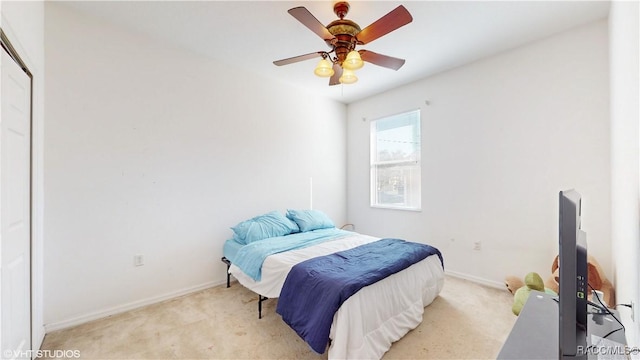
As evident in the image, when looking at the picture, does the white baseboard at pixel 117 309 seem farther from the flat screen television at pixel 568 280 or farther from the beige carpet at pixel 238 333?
the flat screen television at pixel 568 280

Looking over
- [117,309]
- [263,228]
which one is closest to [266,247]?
[263,228]

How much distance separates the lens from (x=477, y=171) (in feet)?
10.6

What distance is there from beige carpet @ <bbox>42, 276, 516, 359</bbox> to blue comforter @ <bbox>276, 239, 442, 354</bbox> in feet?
0.88

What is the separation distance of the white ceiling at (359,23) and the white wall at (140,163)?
32 cm

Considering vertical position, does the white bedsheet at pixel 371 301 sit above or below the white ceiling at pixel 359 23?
below

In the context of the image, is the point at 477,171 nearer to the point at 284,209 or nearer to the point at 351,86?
the point at 351,86

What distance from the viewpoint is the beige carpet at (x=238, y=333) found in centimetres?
192

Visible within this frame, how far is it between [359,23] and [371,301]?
2.44 m

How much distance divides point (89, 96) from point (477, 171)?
422cm

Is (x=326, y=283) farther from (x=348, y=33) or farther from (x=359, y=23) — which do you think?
(x=359, y=23)

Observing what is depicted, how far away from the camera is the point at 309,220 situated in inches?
139

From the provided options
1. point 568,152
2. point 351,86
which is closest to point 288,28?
point 351,86

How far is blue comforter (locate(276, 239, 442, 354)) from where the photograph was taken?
5.69 feet

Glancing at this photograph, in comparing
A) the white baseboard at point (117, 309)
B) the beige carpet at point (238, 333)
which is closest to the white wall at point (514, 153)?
the beige carpet at point (238, 333)
